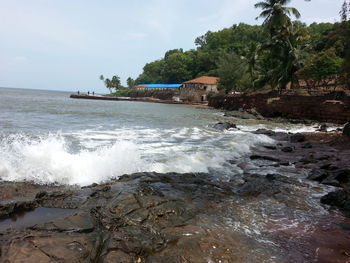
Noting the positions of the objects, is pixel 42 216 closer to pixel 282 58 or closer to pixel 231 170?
pixel 231 170

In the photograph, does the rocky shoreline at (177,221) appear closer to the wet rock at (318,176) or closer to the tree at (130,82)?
the wet rock at (318,176)

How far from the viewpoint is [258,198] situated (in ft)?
19.7

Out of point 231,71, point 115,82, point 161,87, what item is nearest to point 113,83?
point 115,82

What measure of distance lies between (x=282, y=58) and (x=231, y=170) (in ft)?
98.5

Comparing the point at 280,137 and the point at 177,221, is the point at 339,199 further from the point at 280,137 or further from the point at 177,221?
the point at 280,137

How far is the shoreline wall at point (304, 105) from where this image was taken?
24.8 metres

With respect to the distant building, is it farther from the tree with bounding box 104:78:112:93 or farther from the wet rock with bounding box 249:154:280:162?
the wet rock with bounding box 249:154:280:162

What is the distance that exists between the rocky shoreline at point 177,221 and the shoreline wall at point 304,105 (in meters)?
20.6

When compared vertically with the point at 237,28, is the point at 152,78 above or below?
below

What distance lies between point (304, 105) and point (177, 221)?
28.1 m

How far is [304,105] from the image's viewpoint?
94.5 ft

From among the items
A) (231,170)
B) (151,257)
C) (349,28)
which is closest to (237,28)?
(349,28)

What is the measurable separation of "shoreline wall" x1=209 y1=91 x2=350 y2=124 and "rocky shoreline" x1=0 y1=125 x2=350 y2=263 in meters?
20.6

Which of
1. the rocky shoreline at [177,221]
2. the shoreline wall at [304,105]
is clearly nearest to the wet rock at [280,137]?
the rocky shoreline at [177,221]
